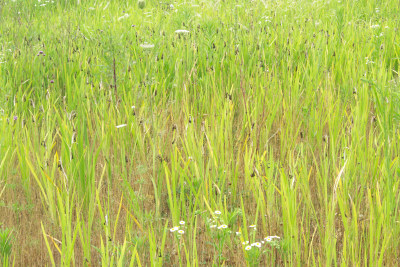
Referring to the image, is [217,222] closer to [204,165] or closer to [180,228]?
[180,228]

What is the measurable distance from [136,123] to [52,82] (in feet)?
3.36

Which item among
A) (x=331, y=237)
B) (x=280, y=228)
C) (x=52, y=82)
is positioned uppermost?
(x=52, y=82)

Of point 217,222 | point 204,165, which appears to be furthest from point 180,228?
point 204,165

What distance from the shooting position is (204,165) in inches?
81.8

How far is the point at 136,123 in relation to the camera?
221 cm

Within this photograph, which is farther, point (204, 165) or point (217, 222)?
point (204, 165)

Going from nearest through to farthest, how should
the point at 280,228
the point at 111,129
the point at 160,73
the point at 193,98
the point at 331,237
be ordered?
the point at 331,237, the point at 280,228, the point at 111,129, the point at 193,98, the point at 160,73

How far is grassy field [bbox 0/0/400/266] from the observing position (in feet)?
4.79

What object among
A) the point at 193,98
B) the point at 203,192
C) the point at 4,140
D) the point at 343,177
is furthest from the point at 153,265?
the point at 193,98

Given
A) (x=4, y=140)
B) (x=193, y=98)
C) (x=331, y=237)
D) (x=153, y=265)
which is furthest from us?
(x=193, y=98)

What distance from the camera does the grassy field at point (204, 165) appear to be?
4.79ft

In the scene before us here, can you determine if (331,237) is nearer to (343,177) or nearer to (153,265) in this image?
(343,177)

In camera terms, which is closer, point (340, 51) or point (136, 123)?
point (136, 123)

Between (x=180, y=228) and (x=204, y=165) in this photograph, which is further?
(x=204, y=165)
